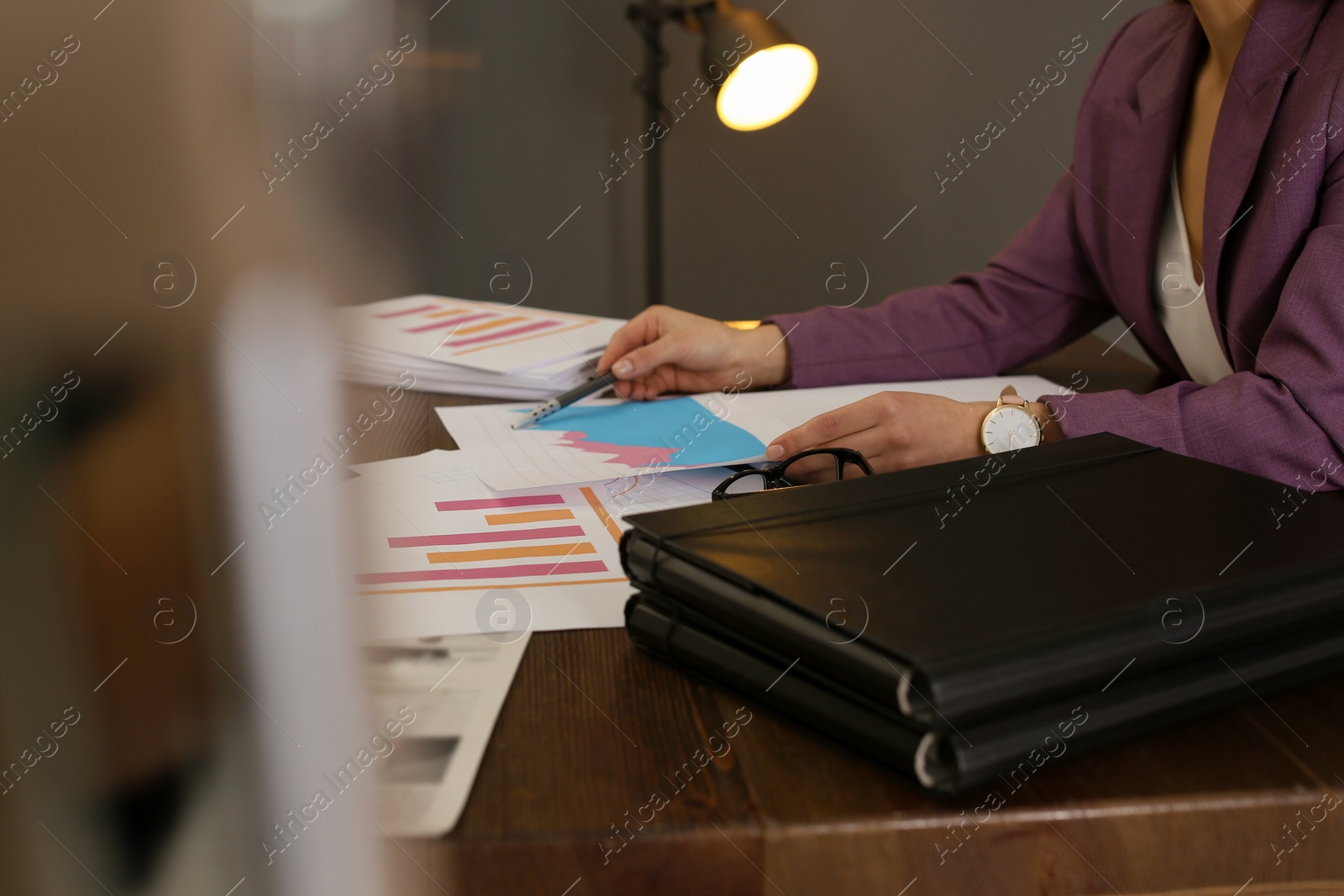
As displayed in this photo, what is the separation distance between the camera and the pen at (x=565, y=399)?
0.83 metres

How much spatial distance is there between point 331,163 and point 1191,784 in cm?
34

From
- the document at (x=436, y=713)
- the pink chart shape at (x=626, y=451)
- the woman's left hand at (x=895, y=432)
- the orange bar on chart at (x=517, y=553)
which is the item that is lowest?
the document at (x=436, y=713)

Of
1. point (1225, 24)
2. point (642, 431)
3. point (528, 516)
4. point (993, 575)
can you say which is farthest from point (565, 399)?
point (1225, 24)

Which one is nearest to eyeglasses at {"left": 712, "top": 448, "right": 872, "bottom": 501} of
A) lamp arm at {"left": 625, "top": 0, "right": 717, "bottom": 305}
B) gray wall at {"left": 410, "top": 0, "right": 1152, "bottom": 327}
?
lamp arm at {"left": 625, "top": 0, "right": 717, "bottom": 305}

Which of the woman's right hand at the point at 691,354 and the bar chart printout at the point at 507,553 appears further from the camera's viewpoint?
the woman's right hand at the point at 691,354

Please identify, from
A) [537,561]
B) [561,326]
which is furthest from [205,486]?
[561,326]

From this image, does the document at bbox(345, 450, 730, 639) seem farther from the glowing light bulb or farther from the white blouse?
the glowing light bulb

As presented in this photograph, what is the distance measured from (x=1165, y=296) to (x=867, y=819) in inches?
32.7

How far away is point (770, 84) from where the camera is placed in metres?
1.37

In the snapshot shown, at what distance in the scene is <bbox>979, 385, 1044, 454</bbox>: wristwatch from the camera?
2.39 ft

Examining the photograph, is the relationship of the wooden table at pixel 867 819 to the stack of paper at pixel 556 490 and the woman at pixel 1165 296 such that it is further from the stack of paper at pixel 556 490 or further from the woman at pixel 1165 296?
the woman at pixel 1165 296

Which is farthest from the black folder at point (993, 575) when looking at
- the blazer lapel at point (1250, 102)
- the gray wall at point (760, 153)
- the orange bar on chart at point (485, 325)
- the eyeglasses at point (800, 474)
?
the gray wall at point (760, 153)

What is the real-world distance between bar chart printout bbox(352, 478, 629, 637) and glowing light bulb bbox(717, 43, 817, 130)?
84 cm

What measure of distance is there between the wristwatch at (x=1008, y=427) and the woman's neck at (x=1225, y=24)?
39 centimetres
